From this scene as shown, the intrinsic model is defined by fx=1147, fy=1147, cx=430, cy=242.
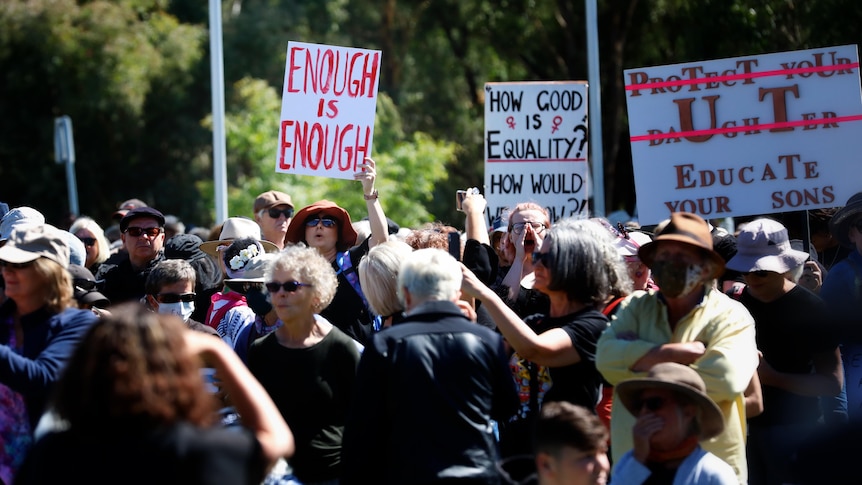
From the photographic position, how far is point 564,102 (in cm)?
917

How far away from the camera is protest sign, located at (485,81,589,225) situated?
356 inches

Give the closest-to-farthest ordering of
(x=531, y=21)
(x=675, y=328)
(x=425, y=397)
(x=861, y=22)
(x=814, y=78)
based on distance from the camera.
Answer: (x=425, y=397), (x=675, y=328), (x=814, y=78), (x=861, y=22), (x=531, y=21)

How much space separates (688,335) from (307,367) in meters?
1.60

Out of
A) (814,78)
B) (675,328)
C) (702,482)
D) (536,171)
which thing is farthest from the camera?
(536,171)

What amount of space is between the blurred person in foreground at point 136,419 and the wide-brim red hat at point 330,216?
416cm

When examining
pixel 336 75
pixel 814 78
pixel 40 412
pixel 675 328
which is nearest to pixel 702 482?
pixel 675 328

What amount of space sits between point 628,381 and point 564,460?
1.18 ft

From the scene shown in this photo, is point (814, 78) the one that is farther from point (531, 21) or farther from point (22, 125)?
point (22, 125)

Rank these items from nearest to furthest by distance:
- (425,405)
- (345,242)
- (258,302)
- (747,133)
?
1. (425,405)
2. (258,302)
3. (345,242)
4. (747,133)

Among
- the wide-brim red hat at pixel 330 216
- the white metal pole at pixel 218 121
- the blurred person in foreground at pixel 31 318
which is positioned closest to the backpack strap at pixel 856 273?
the wide-brim red hat at pixel 330 216

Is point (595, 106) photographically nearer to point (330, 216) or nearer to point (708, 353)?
point (330, 216)

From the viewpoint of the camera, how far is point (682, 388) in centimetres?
395

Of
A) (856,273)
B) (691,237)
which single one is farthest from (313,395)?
(856,273)

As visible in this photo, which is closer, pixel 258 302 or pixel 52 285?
pixel 52 285
